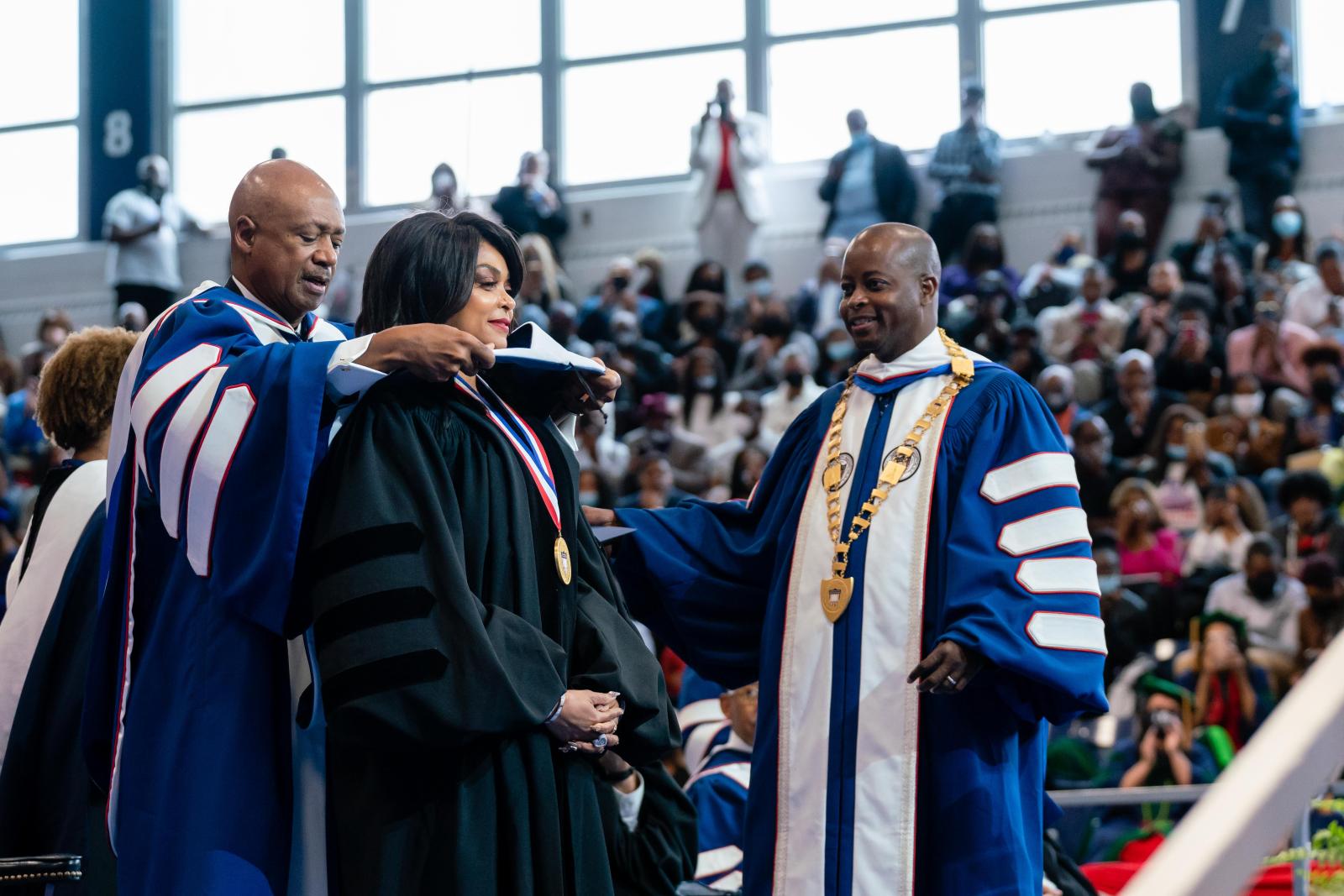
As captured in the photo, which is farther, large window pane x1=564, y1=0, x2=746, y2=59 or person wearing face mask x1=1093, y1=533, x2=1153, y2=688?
large window pane x1=564, y1=0, x2=746, y2=59

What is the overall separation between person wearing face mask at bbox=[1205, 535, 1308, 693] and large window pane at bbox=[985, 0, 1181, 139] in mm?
7671

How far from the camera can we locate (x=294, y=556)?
10.4ft

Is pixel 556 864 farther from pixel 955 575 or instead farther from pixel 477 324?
pixel 955 575

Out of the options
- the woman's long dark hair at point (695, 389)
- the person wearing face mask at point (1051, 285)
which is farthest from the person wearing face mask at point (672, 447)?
the person wearing face mask at point (1051, 285)

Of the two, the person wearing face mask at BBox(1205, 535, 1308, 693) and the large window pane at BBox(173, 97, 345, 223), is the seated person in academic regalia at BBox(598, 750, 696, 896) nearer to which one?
the person wearing face mask at BBox(1205, 535, 1308, 693)

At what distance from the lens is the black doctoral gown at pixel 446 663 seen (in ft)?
10.1

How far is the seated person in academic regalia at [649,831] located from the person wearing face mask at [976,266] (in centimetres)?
908

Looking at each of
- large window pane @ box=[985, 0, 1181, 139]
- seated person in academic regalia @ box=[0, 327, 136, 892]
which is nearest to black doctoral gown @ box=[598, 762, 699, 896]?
seated person in academic regalia @ box=[0, 327, 136, 892]

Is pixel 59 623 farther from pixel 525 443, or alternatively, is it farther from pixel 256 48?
pixel 256 48

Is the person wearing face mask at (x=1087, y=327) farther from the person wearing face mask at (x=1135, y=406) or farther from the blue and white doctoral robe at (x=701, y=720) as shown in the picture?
the blue and white doctoral robe at (x=701, y=720)

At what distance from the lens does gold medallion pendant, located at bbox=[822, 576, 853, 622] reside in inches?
167

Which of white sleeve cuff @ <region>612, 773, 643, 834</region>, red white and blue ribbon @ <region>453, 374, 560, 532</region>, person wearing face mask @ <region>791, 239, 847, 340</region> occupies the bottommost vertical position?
white sleeve cuff @ <region>612, 773, 643, 834</region>

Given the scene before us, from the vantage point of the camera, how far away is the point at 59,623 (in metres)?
4.06

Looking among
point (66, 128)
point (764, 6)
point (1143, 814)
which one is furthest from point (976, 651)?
point (66, 128)
